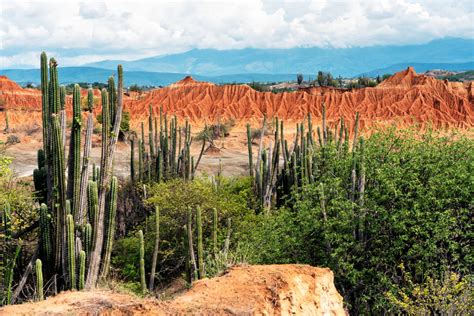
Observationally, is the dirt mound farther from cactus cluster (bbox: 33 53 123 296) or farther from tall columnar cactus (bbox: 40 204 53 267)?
tall columnar cactus (bbox: 40 204 53 267)

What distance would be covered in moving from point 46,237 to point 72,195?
1.11 meters

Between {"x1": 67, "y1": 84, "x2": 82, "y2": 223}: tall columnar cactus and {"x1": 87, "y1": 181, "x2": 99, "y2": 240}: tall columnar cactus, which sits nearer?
{"x1": 87, "y1": 181, "x2": 99, "y2": 240}: tall columnar cactus

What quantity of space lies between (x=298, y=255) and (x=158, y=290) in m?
4.23

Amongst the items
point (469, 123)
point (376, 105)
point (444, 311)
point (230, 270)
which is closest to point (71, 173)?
point (230, 270)

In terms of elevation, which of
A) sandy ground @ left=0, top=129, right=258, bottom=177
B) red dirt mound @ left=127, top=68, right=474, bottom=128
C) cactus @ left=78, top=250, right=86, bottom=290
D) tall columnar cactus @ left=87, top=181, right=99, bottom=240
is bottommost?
sandy ground @ left=0, top=129, right=258, bottom=177

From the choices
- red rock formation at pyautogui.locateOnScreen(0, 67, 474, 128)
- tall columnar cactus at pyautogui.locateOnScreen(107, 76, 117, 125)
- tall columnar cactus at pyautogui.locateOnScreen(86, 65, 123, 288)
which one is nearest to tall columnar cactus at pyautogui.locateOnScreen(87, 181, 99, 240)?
tall columnar cactus at pyautogui.locateOnScreen(86, 65, 123, 288)

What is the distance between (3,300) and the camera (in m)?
11.0

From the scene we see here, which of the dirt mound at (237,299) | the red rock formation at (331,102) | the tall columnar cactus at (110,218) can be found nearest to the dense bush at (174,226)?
the tall columnar cactus at (110,218)

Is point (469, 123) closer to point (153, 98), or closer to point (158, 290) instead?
point (153, 98)

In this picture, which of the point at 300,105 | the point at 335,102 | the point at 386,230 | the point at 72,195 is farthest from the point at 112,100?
the point at 335,102

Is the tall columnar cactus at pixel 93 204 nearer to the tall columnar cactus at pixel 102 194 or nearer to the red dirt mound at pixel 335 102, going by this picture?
the tall columnar cactus at pixel 102 194

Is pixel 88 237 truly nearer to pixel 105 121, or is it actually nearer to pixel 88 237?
pixel 88 237

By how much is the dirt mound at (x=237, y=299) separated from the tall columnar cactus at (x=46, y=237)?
3.36m

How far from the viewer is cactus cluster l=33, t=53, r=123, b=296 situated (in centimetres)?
1084
